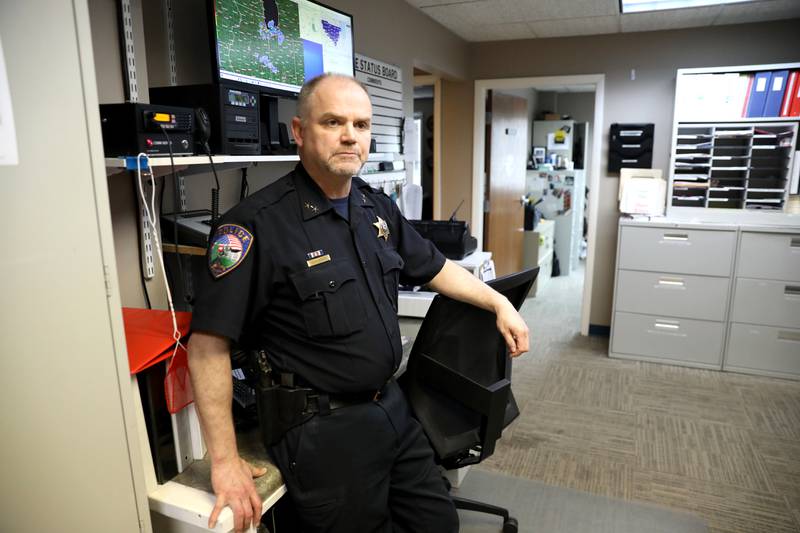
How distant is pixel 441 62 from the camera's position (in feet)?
12.6

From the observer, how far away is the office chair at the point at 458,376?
1.63m

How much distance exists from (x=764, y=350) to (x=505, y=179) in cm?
247

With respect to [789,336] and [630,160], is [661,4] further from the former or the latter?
[789,336]

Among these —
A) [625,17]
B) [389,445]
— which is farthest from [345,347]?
[625,17]

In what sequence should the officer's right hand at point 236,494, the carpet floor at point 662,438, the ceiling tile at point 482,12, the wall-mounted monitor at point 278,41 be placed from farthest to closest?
the ceiling tile at point 482,12
the carpet floor at point 662,438
the wall-mounted monitor at point 278,41
the officer's right hand at point 236,494

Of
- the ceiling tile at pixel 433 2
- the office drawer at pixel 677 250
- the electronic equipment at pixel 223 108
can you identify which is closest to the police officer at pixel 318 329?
the electronic equipment at pixel 223 108

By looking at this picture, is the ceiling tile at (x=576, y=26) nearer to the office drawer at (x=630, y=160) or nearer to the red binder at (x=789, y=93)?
the office drawer at (x=630, y=160)

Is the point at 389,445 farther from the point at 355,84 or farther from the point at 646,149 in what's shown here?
the point at 646,149

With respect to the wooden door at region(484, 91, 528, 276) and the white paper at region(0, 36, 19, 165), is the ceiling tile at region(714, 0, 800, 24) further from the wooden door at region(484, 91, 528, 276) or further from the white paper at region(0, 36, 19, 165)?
A: the white paper at region(0, 36, 19, 165)

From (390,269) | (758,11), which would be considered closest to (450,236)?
(390,269)

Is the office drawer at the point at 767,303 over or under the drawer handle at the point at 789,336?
over

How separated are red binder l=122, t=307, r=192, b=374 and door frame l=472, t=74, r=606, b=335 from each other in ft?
11.5

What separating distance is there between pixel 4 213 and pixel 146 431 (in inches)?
20.8

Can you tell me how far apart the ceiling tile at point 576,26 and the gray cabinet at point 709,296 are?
134cm
